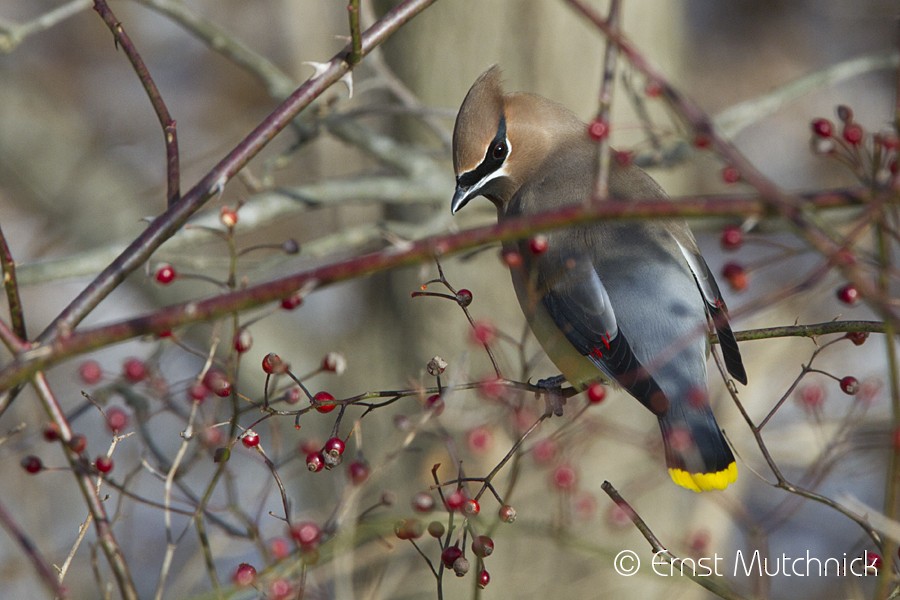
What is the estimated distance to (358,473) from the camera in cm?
207

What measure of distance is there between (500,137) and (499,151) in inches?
1.9

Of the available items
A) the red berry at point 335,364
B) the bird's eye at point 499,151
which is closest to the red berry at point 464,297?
the red berry at point 335,364

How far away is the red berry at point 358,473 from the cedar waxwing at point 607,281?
0.91m

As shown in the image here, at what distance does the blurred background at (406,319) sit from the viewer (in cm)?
399

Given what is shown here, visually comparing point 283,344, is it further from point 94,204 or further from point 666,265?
point 666,265

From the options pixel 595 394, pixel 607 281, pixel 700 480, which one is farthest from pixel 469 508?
pixel 607 281

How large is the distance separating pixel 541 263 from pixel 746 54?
284 inches

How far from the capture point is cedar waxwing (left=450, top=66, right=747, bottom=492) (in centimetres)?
299

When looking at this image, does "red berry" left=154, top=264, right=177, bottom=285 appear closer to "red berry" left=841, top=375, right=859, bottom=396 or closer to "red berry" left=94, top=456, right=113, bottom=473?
"red berry" left=94, top=456, right=113, bottom=473

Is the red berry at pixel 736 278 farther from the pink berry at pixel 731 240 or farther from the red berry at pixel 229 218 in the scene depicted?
the red berry at pixel 229 218

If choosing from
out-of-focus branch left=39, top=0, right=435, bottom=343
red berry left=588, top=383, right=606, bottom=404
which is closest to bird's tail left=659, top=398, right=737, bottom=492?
red berry left=588, top=383, right=606, bottom=404

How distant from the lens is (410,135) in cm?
574

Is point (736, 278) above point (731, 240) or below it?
below

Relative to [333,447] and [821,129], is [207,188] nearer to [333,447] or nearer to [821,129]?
[333,447]
